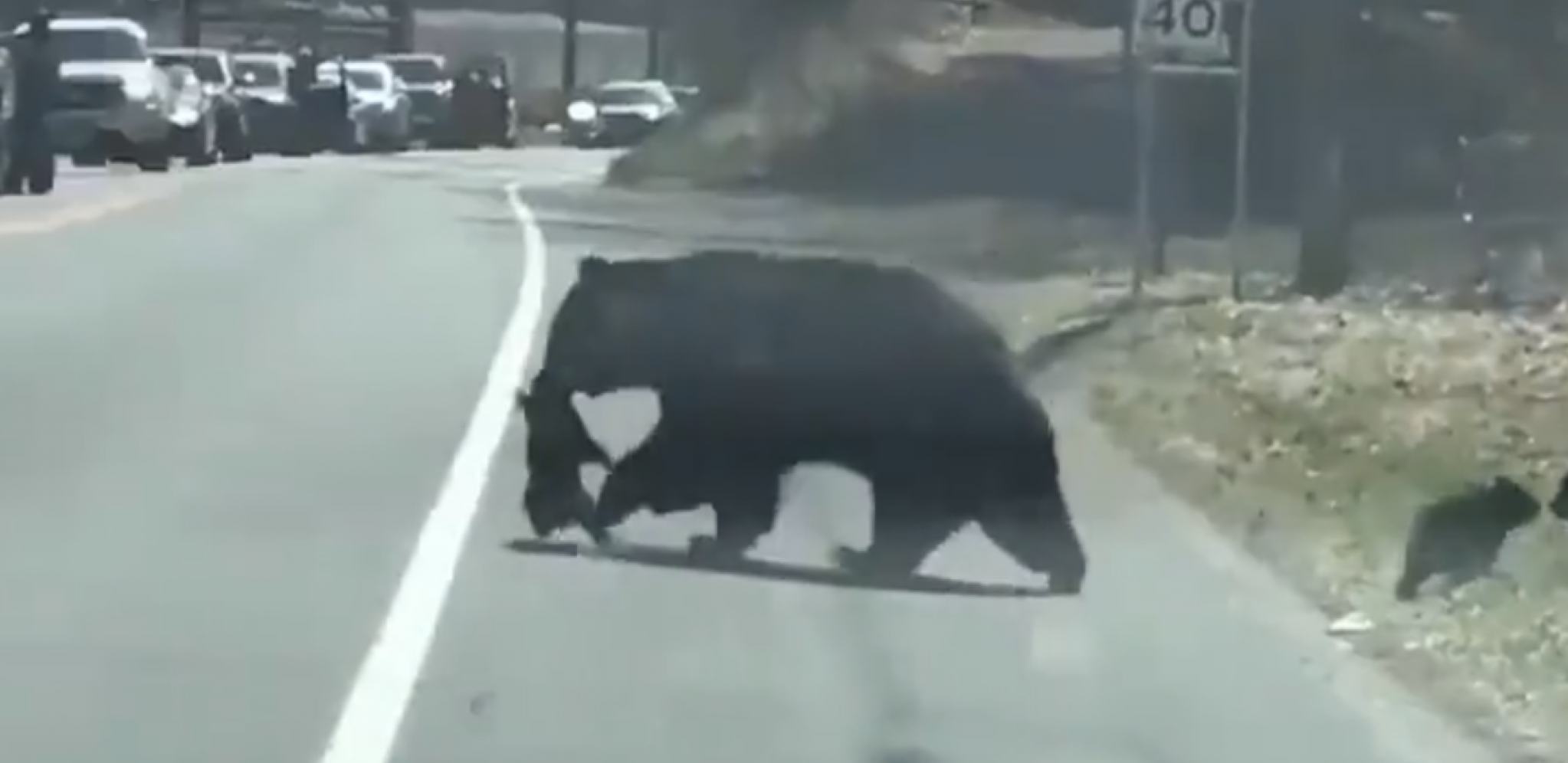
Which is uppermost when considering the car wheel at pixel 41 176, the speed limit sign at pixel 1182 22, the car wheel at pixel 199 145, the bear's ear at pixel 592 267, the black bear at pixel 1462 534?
the bear's ear at pixel 592 267

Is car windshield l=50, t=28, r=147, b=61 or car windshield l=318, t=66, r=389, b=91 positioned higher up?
car windshield l=50, t=28, r=147, b=61

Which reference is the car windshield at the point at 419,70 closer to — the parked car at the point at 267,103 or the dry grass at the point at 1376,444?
the parked car at the point at 267,103

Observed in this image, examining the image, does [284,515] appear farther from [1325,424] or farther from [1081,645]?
[1325,424]

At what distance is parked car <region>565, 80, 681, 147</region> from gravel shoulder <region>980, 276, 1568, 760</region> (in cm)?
4957

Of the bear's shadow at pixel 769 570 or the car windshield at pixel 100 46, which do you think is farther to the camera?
the car windshield at pixel 100 46

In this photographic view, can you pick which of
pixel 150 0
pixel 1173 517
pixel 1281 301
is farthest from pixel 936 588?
pixel 150 0

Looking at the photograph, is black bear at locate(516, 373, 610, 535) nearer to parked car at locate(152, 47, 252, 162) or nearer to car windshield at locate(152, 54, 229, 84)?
car windshield at locate(152, 54, 229, 84)

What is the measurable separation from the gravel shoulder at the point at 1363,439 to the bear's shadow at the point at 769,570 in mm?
1209

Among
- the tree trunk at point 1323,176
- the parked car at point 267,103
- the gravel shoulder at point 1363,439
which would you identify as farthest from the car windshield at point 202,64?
the tree trunk at point 1323,176

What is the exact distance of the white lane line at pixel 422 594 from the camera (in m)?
9.66

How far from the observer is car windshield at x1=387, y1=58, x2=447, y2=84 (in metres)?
73.2

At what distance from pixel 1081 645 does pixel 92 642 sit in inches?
121

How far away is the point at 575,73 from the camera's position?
112 m

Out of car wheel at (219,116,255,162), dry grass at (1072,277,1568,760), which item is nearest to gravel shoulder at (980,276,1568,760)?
dry grass at (1072,277,1568,760)
